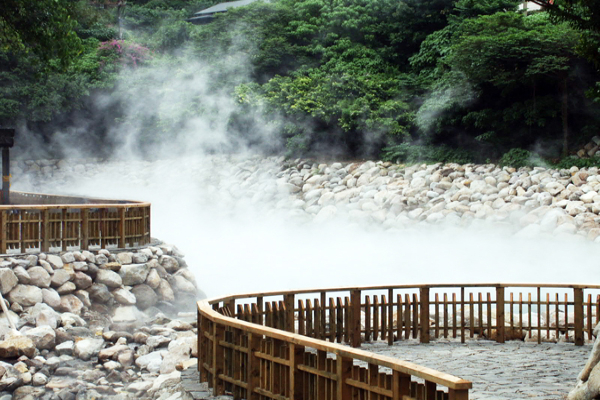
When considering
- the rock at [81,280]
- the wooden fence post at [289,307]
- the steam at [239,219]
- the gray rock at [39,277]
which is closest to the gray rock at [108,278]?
the rock at [81,280]

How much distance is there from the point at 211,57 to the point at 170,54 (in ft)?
16.2

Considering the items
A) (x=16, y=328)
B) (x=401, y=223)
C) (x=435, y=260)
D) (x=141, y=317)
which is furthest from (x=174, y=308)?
(x=401, y=223)

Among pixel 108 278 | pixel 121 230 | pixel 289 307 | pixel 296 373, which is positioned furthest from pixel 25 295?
pixel 296 373

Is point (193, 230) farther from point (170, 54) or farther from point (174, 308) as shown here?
point (170, 54)

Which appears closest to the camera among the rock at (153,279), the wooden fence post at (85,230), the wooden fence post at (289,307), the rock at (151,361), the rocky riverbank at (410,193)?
the wooden fence post at (289,307)

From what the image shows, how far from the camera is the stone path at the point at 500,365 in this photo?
7.21m

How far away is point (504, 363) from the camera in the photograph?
28.6 feet

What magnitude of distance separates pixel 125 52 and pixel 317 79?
1583cm

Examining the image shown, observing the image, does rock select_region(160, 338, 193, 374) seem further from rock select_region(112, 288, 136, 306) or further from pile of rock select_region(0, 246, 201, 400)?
rock select_region(112, 288, 136, 306)

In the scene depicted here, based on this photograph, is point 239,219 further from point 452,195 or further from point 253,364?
point 253,364

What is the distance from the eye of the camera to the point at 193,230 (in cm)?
3016

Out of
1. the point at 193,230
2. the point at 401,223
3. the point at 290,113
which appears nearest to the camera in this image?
the point at 401,223

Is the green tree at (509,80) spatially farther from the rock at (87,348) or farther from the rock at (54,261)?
the rock at (87,348)

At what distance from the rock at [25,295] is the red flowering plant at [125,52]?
32541 millimetres
